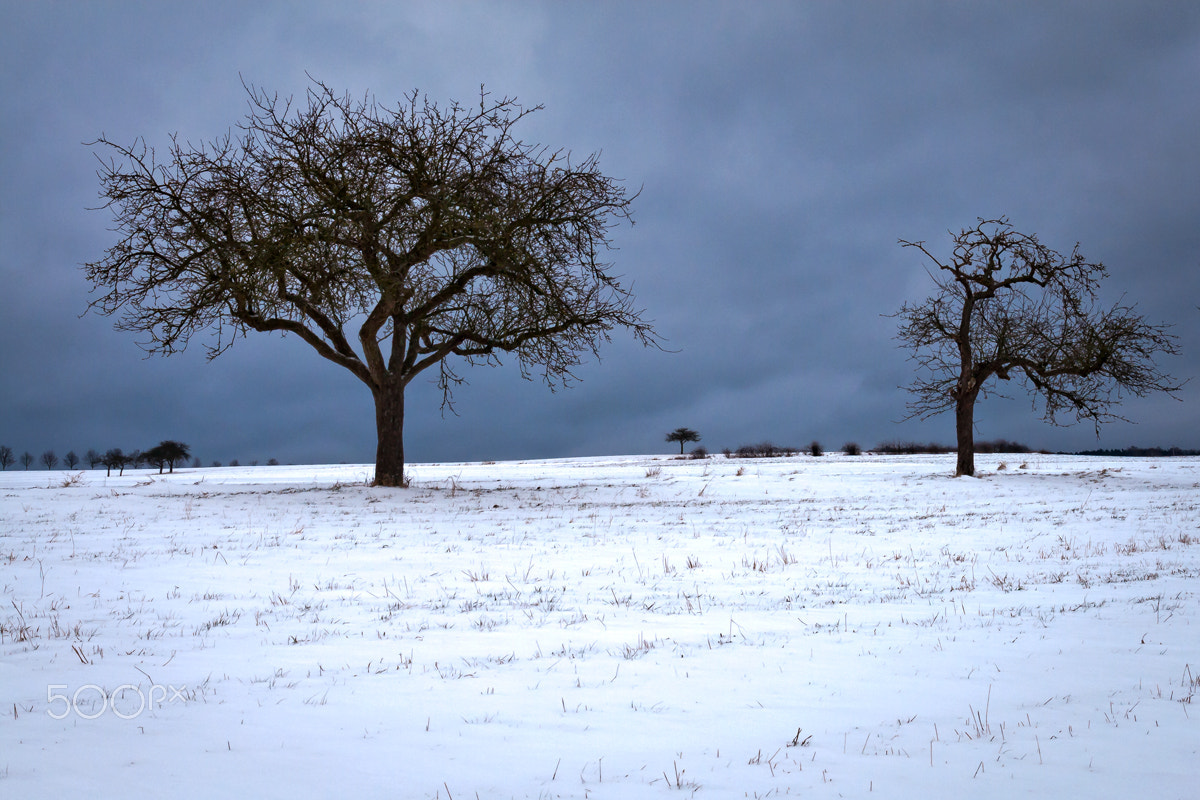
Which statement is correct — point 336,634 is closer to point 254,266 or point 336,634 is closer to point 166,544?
point 166,544

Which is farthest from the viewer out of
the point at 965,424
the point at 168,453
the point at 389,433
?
the point at 168,453

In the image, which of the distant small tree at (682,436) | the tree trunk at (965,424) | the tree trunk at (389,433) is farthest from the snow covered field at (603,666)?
the distant small tree at (682,436)

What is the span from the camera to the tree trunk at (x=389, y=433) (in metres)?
19.4

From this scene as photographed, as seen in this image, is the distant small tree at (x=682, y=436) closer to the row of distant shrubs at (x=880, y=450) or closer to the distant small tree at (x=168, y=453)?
the row of distant shrubs at (x=880, y=450)

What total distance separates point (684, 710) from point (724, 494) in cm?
1549

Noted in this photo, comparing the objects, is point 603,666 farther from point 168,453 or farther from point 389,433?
point 168,453

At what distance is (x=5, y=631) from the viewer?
5371mm

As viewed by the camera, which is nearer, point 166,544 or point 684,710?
point 684,710

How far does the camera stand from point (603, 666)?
4418 mm

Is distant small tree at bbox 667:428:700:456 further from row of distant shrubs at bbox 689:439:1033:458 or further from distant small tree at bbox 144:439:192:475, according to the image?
distant small tree at bbox 144:439:192:475

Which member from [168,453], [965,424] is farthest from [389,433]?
[168,453]

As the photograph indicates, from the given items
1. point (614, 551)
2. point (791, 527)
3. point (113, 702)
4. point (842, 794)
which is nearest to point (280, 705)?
point (113, 702)

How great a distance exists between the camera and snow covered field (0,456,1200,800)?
2.95 m

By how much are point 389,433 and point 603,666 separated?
1627cm
